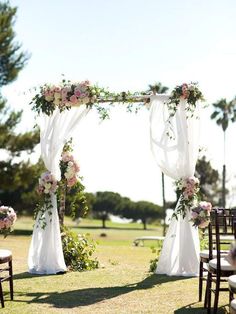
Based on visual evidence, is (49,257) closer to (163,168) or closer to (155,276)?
(155,276)

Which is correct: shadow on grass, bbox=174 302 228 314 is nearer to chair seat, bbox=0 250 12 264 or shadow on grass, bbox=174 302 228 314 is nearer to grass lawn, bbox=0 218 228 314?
grass lawn, bbox=0 218 228 314

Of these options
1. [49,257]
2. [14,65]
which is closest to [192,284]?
[49,257]

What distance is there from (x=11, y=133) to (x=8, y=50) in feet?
12.0

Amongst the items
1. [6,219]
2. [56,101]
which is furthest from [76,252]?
[6,219]

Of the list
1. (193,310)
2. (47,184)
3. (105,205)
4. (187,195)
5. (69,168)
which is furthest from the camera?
(105,205)

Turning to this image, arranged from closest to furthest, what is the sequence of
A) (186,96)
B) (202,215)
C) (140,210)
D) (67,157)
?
(202,215) < (186,96) < (67,157) < (140,210)

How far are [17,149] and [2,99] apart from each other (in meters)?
2.04

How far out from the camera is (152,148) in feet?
26.5

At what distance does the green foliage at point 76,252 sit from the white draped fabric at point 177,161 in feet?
4.25

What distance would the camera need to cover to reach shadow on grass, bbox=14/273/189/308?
5.72 metres

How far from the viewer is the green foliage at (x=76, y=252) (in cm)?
851

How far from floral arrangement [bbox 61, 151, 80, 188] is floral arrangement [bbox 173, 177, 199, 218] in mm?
1765

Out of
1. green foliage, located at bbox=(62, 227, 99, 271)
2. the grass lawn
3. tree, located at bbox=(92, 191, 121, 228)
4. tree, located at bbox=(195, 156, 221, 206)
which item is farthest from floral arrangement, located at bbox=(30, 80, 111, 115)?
tree, located at bbox=(92, 191, 121, 228)

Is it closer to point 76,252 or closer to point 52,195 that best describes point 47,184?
point 52,195
